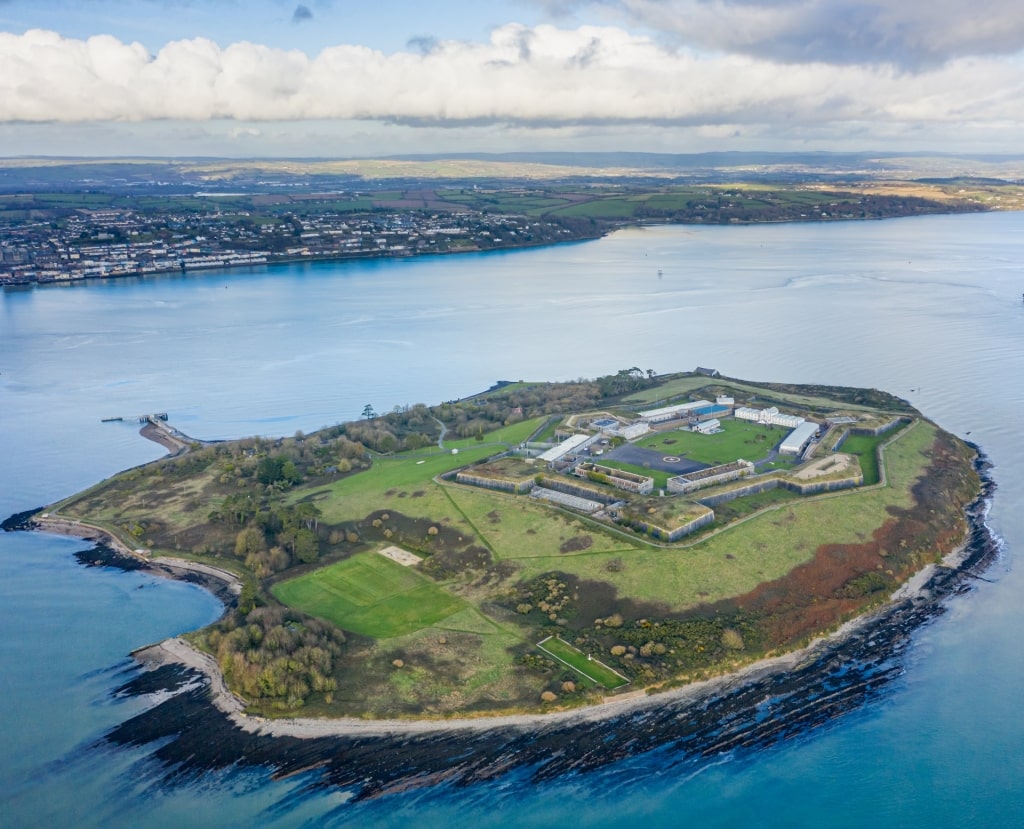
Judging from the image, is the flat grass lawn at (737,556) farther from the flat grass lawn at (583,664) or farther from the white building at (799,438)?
the white building at (799,438)

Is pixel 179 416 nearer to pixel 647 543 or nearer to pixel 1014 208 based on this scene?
pixel 647 543

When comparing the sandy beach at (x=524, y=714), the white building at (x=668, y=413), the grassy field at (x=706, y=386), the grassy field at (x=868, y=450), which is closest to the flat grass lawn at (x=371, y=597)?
the sandy beach at (x=524, y=714)

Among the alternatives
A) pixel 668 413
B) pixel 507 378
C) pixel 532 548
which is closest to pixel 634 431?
pixel 668 413

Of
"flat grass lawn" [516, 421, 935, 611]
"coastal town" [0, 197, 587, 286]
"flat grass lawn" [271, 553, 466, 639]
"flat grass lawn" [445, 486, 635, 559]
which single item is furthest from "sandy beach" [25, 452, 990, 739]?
"coastal town" [0, 197, 587, 286]

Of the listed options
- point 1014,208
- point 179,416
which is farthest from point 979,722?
point 1014,208

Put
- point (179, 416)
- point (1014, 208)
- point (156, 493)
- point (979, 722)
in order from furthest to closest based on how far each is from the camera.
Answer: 1. point (1014, 208)
2. point (179, 416)
3. point (156, 493)
4. point (979, 722)

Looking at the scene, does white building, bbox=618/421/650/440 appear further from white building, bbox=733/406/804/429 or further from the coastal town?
the coastal town

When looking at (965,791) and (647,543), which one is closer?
(965,791)
